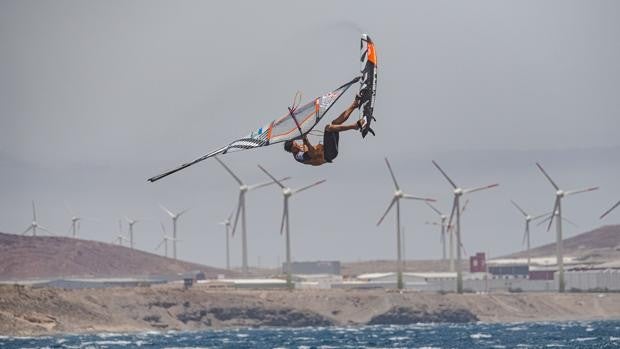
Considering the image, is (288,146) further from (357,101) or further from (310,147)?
(357,101)

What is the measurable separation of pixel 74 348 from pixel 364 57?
142244 mm

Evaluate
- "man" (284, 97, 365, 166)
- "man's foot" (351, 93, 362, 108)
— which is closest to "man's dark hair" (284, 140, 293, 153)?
"man" (284, 97, 365, 166)

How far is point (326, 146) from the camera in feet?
187

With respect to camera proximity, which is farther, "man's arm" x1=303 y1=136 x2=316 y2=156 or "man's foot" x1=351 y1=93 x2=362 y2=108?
"man's arm" x1=303 y1=136 x2=316 y2=156

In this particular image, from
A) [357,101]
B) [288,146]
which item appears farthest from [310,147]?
[357,101]

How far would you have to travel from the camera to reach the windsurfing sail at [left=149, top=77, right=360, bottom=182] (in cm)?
5422

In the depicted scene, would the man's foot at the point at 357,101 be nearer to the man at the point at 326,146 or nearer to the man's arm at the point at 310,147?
the man at the point at 326,146

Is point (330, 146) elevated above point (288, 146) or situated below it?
below

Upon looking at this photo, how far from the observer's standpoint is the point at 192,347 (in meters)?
199

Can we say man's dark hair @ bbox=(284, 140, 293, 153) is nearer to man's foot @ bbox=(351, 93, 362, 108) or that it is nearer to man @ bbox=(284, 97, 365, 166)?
man @ bbox=(284, 97, 365, 166)

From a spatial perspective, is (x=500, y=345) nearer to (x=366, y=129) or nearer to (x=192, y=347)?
(x=192, y=347)

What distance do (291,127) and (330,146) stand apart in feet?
6.78

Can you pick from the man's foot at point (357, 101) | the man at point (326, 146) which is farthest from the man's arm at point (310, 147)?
the man's foot at point (357, 101)

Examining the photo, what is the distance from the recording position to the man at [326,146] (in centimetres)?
5619
